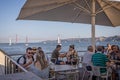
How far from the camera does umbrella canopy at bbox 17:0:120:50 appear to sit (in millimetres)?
7969

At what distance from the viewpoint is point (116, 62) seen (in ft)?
23.1

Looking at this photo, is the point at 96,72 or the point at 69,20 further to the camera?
the point at 69,20

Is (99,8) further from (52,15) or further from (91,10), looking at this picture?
(52,15)

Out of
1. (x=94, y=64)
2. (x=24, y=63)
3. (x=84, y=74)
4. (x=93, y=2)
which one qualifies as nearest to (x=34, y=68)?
(x=24, y=63)

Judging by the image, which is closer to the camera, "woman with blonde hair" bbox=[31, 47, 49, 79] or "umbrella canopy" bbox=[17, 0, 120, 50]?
"woman with blonde hair" bbox=[31, 47, 49, 79]

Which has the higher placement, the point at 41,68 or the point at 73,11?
the point at 73,11

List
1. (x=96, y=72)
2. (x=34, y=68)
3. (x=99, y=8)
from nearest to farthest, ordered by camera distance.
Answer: (x=34, y=68)
(x=96, y=72)
(x=99, y=8)

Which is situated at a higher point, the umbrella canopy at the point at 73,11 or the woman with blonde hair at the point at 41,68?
the umbrella canopy at the point at 73,11

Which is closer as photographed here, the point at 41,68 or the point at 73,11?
the point at 41,68

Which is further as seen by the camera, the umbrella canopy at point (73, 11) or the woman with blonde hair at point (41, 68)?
the umbrella canopy at point (73, 11)

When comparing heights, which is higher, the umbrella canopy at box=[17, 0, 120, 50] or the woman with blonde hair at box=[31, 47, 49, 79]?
the umbrella canopy at box=[17, 0, 120, 50]

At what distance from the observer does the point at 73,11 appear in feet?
31.3

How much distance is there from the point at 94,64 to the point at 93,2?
282 centimetres

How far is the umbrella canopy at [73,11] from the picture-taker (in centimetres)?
797
